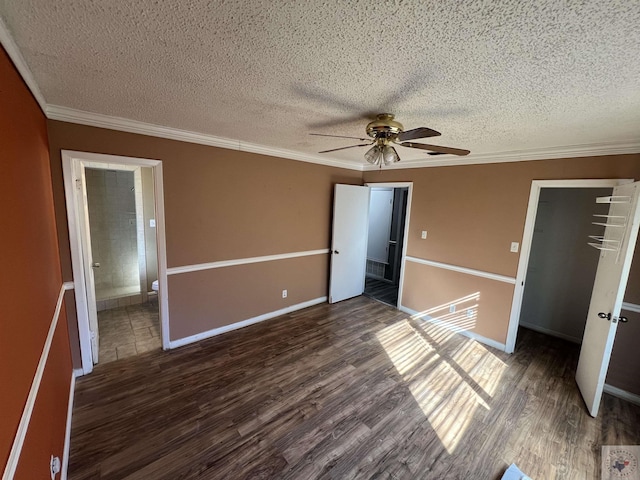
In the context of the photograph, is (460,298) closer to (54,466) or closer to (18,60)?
(54,466)

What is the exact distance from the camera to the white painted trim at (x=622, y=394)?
2348 mm

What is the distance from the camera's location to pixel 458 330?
353 cm

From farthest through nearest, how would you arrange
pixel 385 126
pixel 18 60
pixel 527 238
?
pixel 527 238 < pixel 385 126 < pixel 18 60

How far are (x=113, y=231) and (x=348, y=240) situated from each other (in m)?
3.60

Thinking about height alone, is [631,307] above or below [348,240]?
below

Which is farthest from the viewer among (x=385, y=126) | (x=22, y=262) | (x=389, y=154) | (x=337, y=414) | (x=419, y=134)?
(x=337, y=414)

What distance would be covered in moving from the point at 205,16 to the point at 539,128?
242cm

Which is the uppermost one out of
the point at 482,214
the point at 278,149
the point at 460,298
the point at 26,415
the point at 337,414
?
the point at 278,149

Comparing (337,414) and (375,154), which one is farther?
(337,414)

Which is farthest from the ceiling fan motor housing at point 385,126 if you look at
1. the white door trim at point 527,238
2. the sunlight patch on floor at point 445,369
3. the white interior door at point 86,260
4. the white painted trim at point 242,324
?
the white painted trim at point 242,324

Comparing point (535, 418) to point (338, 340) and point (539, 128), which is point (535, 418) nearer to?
point (338, 340)

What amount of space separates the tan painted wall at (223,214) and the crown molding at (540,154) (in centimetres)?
155

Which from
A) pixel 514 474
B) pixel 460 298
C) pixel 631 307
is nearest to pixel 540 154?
pixel 631 307

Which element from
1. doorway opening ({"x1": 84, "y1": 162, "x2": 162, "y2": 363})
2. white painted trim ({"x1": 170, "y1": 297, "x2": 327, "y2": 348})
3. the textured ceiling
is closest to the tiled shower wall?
doorway opening ({"x1": 84, "y1": 162, "x2": 162, "y2": 363})
